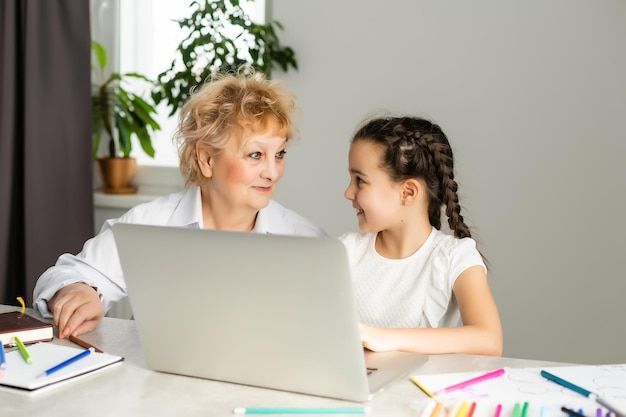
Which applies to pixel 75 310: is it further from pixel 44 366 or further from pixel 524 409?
pixel 524 409

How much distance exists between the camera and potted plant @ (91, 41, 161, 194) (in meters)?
3.33

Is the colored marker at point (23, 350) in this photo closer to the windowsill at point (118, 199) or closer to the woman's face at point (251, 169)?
the woman's face at point (251, 169)

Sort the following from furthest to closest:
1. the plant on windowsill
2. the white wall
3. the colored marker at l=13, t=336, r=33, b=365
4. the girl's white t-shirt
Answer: the plant on windowsill → the white wall → the girl's white t-shirt → the colored marker at l=13, t=336, r=33, b=365

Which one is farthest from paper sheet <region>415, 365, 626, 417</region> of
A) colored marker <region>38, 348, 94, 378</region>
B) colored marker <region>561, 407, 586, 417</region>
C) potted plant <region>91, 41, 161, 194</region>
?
potted plant <region>91, 41, 161, 194</region>

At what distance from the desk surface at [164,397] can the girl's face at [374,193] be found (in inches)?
19.1

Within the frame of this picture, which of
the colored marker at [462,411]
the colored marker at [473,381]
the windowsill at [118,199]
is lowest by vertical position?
the windowsill at [118,199]

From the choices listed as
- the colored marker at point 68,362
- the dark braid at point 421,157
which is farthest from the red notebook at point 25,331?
the dark braid at point 421,157

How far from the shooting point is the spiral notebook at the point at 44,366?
3.84 ft

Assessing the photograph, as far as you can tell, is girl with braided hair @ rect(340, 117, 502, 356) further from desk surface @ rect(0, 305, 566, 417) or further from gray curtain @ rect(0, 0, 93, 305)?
gray curtain @ rect(0, 0, 93, 305)

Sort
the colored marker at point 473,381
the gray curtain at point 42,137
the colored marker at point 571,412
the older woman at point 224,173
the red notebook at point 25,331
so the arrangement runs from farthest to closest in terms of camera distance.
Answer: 1. the gray curtain at point 42,137
2. the older woman at point 224,173
3. the red notebook at point 25,331
4. the colored marker at point 473,381
5. the colored marker at point 571,412

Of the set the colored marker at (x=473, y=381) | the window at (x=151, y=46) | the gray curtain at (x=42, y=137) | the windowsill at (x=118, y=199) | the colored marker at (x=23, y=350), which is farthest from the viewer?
the window at (x=151, y=46)

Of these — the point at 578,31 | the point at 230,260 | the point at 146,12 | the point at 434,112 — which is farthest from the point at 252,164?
the point at 146,12

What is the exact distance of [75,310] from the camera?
150 centimetres

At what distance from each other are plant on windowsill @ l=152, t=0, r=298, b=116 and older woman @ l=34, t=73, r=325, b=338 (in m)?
0.89
